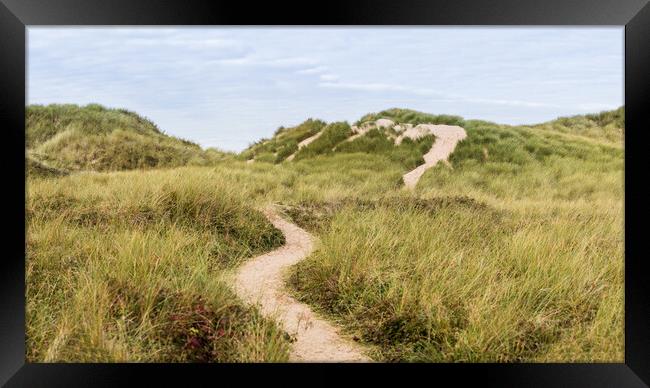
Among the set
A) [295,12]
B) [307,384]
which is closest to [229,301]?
[307,384]

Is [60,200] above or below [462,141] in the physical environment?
below

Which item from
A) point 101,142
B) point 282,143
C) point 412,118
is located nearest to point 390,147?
point 412,118

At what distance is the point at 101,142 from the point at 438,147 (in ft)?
38.0

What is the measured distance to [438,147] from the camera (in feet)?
56.0

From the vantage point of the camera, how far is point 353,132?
18.5 m

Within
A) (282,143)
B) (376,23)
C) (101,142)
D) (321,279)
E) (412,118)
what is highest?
(412,118)

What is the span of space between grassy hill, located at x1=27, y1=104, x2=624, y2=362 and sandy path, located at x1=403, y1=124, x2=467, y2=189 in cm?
595

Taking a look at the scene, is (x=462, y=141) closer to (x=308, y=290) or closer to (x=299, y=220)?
(x=299, y=220)

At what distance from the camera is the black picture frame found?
3.30 metres

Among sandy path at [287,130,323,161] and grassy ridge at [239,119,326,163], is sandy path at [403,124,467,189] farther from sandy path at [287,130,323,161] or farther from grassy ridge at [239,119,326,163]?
grassy ridge at [239,119,326,163]

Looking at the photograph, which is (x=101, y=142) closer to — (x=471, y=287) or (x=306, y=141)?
(x=306, y=141)

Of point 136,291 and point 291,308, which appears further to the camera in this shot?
point 291,308

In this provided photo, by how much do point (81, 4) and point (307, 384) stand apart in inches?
128

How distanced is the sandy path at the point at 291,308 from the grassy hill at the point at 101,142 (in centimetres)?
857
